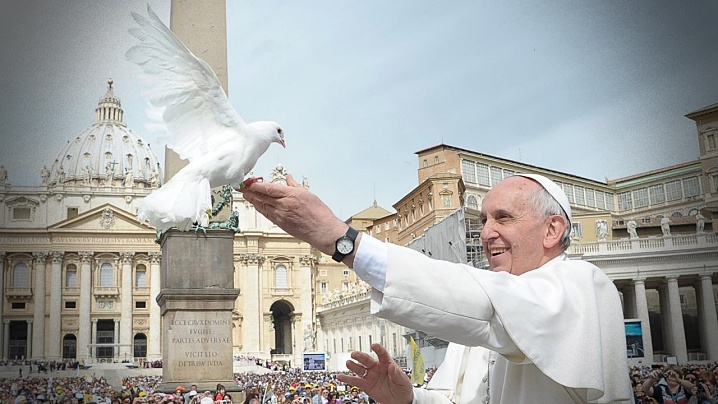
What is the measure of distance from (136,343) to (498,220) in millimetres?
71460

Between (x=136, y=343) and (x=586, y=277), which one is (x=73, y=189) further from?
(x=586, y=277)

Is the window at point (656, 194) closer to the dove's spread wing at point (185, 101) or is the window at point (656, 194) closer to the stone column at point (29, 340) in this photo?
the dove's spread wing at point (185, 101)

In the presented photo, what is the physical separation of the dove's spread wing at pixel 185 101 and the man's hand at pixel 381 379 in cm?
174

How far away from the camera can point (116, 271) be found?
68438 mm

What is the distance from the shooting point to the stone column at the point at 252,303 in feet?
219

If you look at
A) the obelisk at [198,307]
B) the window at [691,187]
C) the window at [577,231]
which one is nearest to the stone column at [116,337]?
the window at [577,231]

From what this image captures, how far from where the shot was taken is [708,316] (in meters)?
31.1

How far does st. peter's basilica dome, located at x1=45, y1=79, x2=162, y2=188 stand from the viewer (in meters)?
96.1

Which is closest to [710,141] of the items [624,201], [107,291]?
[624,201]

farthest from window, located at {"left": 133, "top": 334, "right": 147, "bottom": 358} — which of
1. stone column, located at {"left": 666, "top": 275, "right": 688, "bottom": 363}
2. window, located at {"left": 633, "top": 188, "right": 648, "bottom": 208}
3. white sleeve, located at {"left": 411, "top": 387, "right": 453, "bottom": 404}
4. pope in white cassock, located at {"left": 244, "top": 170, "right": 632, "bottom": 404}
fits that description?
pope in white cassock, located at {"left": 244, "top": 170, "right": 632, "bottom": 404}

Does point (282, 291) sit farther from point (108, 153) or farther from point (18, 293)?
point (108, 153)

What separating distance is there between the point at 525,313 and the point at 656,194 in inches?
1827

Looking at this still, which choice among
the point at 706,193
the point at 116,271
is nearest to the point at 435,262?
the point at 706,193

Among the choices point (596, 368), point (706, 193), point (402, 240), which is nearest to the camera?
point (596, 368)
